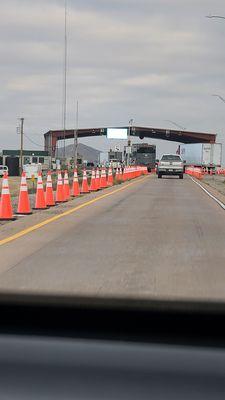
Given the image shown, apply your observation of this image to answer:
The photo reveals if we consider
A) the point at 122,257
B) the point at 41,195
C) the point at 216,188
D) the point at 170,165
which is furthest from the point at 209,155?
A: the point at 122,257

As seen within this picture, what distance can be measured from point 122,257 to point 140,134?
108496 mm

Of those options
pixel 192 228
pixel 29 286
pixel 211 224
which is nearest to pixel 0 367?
pixel 29 286

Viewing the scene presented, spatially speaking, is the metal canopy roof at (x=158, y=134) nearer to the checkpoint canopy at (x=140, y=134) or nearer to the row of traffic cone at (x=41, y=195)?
the checkpoint canopy at (x=140, y=134)

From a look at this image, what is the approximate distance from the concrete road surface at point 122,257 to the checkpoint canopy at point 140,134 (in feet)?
296

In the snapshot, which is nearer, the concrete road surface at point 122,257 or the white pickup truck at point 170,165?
the concrete road surface at point 122,257

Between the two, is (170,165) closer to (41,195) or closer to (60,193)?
(60,193)

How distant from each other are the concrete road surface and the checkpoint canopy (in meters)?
90.1

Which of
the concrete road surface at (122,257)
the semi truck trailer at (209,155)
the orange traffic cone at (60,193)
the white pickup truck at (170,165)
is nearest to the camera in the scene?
the concrete road surface at (122,257)

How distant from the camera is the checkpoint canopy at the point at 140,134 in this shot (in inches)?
4181

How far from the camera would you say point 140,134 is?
4587 inches

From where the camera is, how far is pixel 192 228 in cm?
1284

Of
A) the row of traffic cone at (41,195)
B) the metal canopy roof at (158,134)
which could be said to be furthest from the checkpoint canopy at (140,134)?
the row of traffic cone at (41,195)

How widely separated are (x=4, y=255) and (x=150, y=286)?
125 inches

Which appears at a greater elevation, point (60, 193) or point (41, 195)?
point (41, 195)
